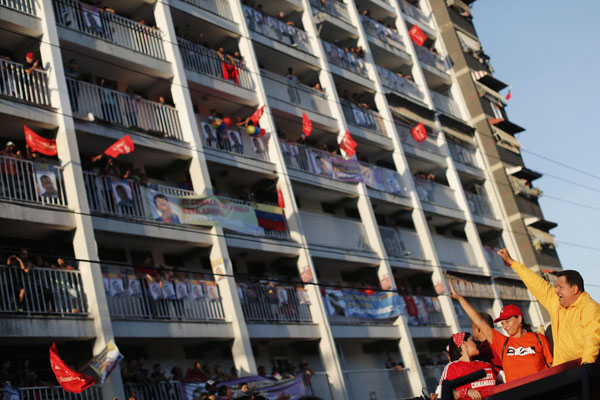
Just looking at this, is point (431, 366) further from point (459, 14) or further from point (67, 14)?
point (459, 14)

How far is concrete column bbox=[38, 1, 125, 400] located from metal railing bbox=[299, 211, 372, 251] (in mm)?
9087

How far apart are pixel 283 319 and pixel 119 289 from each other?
239 inches

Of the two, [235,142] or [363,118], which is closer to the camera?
[235,142]

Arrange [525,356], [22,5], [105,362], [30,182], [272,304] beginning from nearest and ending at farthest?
[525,356] < [105,362] < [30,182] < [22,5] < [272,304]

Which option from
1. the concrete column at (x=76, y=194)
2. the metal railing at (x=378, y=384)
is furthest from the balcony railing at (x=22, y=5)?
the metal railing at (x=378, y=384)

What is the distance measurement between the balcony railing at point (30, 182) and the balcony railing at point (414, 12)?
26290 millimetres

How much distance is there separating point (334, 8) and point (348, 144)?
8.50 metres

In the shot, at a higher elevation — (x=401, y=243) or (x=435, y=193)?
(x=435, y=193)

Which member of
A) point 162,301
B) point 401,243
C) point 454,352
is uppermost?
point 401,243

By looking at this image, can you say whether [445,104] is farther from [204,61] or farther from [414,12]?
[204,61]

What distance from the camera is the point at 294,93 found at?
28000 mm

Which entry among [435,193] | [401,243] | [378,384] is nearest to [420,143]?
[435,193]

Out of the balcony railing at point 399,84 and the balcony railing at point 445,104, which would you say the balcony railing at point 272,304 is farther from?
the balcony railing at point 445,104

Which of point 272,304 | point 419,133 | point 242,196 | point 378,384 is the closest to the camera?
point 272,304
